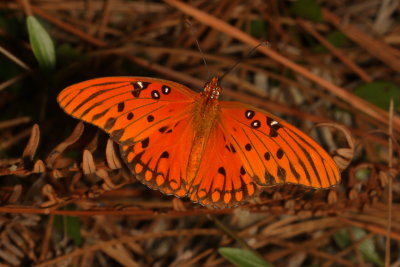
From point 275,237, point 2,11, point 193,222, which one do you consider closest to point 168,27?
point 2,11

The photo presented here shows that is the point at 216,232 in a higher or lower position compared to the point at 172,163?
lower

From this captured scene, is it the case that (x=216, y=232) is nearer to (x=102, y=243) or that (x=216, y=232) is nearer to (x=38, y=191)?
(x=102, y=243)

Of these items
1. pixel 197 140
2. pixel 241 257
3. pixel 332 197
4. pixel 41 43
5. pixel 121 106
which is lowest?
pixel 241 257

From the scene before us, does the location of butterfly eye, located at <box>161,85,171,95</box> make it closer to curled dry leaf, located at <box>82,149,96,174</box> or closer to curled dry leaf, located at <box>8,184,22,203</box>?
curled dry leaf, located at <box>82,149,96,174</box>

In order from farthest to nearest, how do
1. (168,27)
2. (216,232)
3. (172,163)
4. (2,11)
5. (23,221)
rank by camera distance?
(168,27) → (2,11) → (216,232) → (23,221) → (172,163)

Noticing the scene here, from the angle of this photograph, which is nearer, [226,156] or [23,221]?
[226,156]

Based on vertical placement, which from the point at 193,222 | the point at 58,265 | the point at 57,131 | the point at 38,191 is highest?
the point at 57,131

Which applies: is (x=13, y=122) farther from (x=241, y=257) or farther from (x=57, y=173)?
(x=241, y=257)

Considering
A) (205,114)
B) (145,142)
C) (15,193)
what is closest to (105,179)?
(145,142)
